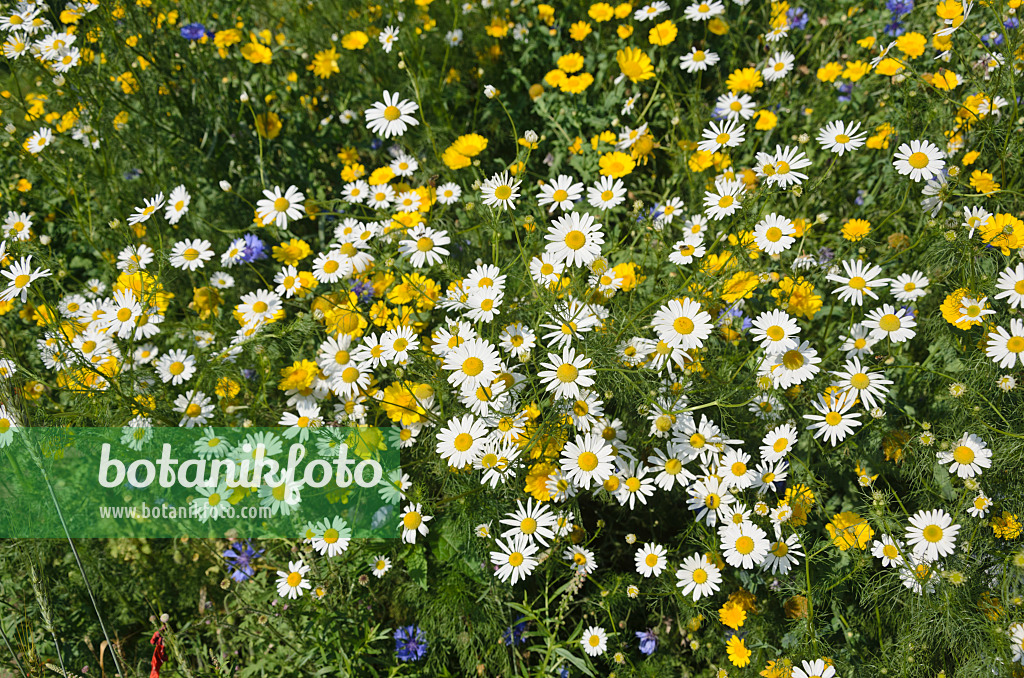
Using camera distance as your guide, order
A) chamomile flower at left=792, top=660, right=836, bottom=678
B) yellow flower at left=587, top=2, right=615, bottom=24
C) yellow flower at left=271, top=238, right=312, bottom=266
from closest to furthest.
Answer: chamomile flower at left=792, top=660, right=836, bottom=678 → yellow flower at left=271, top=238, right=312, bottom=266 → yellow flower at left=587, top=2, right=615, bottom=24

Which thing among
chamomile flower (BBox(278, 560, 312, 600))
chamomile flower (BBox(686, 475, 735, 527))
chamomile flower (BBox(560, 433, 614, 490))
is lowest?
chamomile flower (BBox(278, 560, 312, 600))

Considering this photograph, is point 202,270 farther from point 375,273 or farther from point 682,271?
point 682,271

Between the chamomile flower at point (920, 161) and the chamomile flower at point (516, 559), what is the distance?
6.04 ft

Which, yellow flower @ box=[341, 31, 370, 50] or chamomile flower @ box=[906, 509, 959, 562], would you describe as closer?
chamomile flower @ box=[906, 509, 959, 562]

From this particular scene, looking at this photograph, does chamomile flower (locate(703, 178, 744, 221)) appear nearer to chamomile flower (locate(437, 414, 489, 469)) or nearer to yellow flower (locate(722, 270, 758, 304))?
yellow flower (locate(722, 270, 758, 304))

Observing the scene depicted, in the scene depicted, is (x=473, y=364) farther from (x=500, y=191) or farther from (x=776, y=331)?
(x=776, y=331)

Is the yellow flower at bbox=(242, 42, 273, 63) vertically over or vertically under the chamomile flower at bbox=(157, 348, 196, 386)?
over

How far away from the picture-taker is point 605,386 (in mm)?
2084

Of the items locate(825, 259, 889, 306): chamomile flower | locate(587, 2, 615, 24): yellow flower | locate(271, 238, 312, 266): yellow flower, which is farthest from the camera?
locate(587, 2, 615, 24): yellow flower

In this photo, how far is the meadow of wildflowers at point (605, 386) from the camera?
2029 millimetres

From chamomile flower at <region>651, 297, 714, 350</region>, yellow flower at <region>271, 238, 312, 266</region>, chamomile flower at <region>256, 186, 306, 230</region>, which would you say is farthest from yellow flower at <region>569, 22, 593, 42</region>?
chamomile flower at <region>651, 297, 714, 350</region>

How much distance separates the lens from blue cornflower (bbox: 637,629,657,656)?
215 centimetres

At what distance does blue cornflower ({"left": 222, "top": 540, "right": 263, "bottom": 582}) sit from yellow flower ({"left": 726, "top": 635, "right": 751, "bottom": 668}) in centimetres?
176

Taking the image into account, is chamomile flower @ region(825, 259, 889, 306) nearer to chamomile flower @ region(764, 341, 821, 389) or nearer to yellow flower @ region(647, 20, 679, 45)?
chamomile flower @ region(764, 341, 821, 389)
